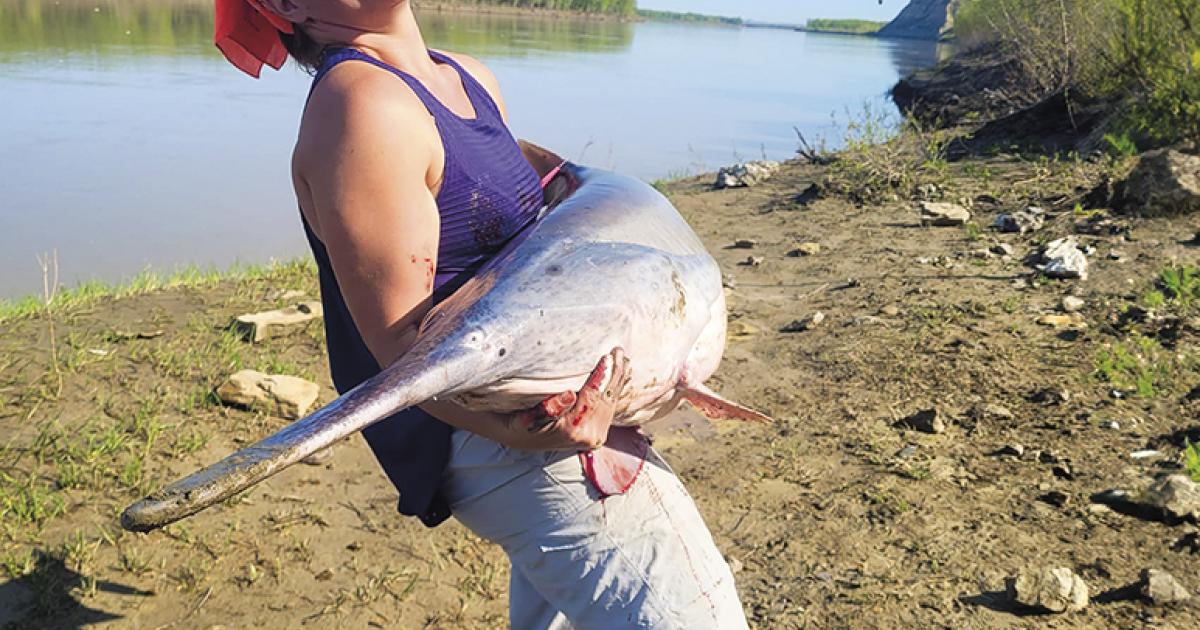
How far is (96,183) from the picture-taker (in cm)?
948

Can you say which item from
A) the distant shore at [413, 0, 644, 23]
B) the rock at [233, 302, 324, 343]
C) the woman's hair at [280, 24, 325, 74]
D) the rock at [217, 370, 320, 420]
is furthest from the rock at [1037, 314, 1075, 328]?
the distant shore at [413, 0, 644, 23]

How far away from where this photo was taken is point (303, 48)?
176 centimetres

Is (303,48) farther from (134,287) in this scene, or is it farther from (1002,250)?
(1002,250)

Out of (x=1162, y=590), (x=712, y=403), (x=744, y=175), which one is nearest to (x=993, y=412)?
(x=1162, y=590)

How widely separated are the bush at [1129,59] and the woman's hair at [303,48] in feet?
24.7

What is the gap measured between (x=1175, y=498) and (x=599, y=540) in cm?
230

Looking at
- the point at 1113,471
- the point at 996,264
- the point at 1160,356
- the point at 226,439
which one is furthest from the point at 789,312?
the point at 226,439

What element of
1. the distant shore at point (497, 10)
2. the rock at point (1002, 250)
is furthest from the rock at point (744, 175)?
the distant shore at point (497, 10)

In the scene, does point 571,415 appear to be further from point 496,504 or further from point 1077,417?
point 1077,417

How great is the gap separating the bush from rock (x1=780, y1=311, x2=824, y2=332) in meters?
4.15

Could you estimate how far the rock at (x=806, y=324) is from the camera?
17.1 feet

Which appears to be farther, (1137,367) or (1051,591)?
(1137,367)

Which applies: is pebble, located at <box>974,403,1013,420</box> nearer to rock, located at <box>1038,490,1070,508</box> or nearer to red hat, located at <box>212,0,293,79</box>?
rock, located at <box>1038,490,1070,508</box>

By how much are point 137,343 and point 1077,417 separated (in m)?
4.12
